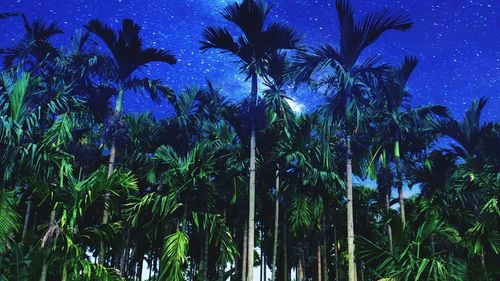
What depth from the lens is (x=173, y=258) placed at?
565 inches

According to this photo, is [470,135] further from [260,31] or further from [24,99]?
[24,99]

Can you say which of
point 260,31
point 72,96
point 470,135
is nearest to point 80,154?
point 72,96

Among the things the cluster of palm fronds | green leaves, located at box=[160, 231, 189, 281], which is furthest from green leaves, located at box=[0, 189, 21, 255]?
green leaves, located at box=[160, 231, 189, 281]

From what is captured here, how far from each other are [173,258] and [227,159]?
6.89 metres

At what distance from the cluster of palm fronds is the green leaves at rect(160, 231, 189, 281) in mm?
45

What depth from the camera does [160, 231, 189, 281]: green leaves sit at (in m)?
14.2

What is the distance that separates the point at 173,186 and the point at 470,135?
13222 mm

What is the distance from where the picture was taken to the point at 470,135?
19.1 metres

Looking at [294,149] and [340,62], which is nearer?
[340,62]

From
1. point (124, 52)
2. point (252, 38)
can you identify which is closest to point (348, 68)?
point (252, 38)

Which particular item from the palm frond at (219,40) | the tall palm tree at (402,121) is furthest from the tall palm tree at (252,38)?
the tall palm tree at (402,121)

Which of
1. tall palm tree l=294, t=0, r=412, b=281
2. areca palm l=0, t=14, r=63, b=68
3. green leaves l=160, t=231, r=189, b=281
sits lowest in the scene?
green leaves l=160, t=231, r=189, b=281

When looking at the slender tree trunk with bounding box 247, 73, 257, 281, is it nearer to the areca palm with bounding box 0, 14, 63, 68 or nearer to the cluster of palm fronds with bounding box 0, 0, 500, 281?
the cluster of palm fronds with bounding box 0, 0, 500, 281

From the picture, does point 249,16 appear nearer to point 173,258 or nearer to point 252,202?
point 252,202
